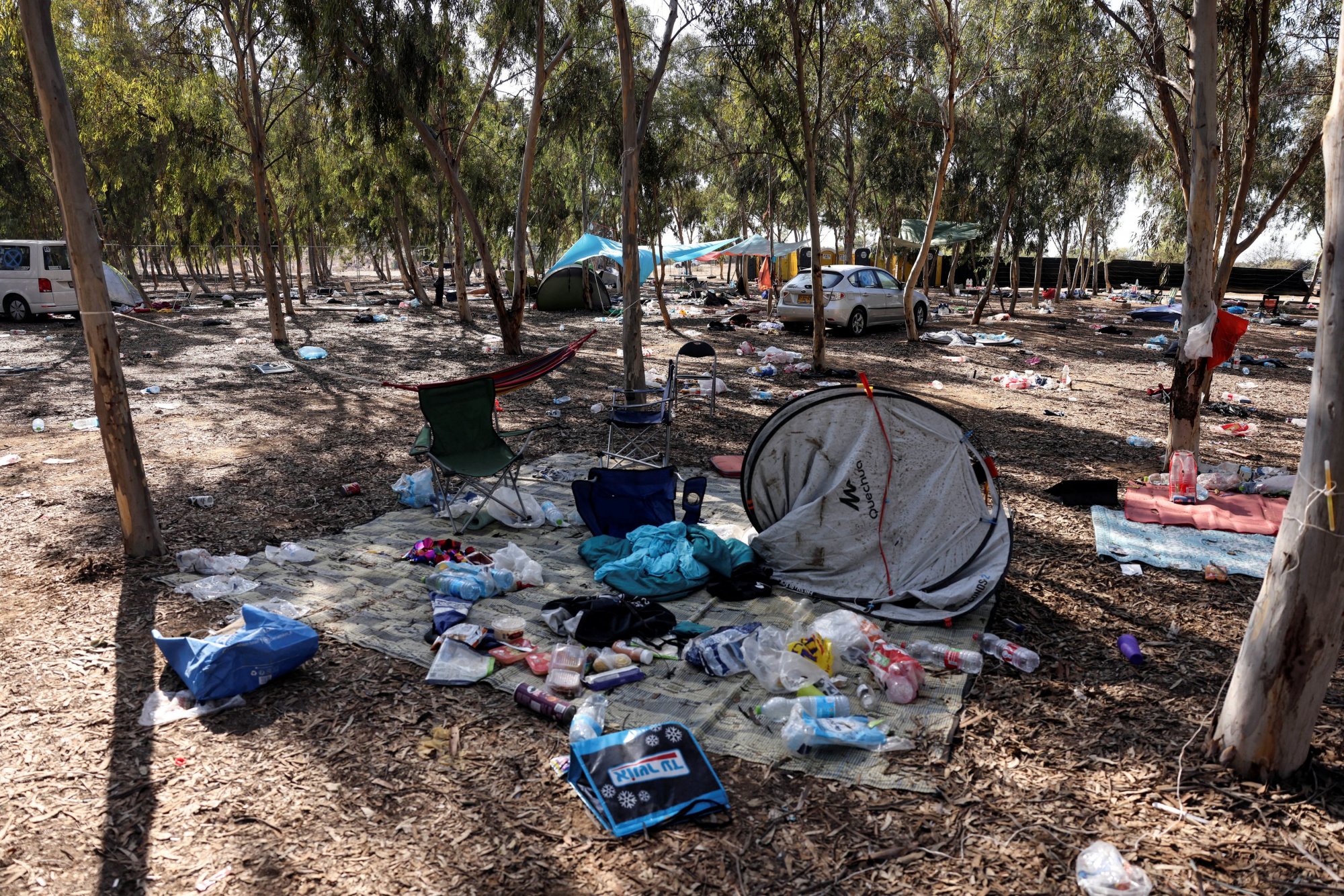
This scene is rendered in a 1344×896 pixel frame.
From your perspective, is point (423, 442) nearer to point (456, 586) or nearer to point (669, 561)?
point (456, 586)

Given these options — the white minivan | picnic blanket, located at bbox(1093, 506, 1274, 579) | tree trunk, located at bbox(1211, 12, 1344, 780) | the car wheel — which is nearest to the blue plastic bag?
tree trunk, located at bbox(1211, 12, 1344, 780)

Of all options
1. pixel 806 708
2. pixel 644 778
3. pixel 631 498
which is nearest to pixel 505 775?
pixel 644 778

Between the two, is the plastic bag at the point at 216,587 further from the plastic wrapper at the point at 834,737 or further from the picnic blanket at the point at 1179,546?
the picnic blanket at the point at 1179,546

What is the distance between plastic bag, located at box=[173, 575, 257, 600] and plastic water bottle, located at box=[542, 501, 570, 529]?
1.88 metres

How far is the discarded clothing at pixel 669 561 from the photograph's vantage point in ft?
14.9

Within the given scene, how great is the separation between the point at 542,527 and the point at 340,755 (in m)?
2.68

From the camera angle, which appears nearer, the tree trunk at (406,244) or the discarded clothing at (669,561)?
the discarded clothing at (669,561)

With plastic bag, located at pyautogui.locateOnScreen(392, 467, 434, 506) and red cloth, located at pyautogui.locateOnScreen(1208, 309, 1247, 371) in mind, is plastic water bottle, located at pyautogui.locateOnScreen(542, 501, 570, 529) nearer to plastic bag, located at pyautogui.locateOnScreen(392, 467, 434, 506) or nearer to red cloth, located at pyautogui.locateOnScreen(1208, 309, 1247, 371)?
plastic bag, located at pyautogui.locateOnScreen(392, 467, 434, 506)

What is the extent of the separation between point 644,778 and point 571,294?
70.8 feet

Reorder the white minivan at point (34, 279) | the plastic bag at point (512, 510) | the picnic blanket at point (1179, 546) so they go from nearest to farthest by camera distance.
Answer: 1. the picnic blanket at point (1179, 546)
2. the plastic bag at point (512, 510)
3. the white minivan at point (34, 279)

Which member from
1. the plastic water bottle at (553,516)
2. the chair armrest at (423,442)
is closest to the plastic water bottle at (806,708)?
the plastic water bottle at (553,516)

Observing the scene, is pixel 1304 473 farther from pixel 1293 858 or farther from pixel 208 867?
pixel 208 867

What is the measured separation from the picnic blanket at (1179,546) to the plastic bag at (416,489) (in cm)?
451

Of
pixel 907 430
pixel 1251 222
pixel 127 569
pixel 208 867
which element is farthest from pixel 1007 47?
pixel 1251 222
